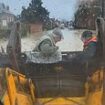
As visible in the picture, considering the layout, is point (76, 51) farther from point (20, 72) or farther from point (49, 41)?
point (20, 72)

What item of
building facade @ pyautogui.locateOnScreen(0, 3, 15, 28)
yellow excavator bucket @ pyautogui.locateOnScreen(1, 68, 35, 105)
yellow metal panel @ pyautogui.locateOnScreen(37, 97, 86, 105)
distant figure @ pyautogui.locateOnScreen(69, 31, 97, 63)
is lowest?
yellow metal panel @ pyautogui.locateOnScreen(37, 97, 86, 105)

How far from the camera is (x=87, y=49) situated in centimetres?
530

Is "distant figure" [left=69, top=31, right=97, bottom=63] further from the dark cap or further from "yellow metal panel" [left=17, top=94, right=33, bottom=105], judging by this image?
"yellow metal panel" [left=17, top=94, right=33, bottom=105]

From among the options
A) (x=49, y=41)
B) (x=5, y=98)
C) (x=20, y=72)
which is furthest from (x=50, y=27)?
(x=5, y=98)

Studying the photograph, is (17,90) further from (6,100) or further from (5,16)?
(5,16)

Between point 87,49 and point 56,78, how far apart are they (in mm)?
504

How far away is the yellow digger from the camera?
16.4 feet

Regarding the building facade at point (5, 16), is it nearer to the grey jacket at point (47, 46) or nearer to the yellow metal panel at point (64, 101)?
the grey jacket at point (47, 46)

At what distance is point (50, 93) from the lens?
5207 mm

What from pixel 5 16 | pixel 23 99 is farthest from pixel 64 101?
pixel 5 16

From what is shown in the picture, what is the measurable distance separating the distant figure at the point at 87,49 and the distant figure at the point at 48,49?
0.24 metres

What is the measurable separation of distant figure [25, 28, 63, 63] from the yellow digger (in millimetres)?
69

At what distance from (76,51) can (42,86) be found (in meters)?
0.57

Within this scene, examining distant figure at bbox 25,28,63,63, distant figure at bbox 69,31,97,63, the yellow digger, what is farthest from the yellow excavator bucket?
distant figure at bbox 69,31,97,63
